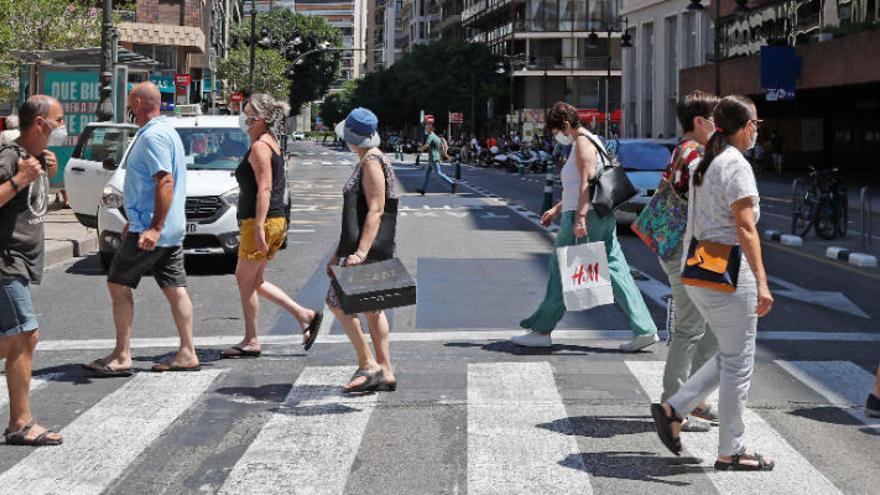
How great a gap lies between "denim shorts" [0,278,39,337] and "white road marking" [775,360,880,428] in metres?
4.42

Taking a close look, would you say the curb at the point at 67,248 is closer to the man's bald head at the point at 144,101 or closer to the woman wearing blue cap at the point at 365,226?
the man's bald head at the point at 144,101

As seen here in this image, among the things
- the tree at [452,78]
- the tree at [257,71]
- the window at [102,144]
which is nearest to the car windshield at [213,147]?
the window at [102,144]

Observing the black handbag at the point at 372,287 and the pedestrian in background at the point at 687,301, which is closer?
the pedestrian in background at the point at 687,301

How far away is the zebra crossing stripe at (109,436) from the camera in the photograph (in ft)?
20.2

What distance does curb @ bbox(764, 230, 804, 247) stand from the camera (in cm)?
2097

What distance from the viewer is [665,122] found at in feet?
221

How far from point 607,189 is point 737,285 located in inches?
137

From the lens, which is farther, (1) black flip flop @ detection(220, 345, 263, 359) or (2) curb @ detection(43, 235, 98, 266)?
(2) curb @ detection(43, 235, 98, 266)

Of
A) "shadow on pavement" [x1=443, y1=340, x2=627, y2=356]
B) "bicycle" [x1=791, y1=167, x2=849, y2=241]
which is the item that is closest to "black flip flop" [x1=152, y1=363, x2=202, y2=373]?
"shadow on pavement" [x1=443, y1=340, x2=627, y2=356]

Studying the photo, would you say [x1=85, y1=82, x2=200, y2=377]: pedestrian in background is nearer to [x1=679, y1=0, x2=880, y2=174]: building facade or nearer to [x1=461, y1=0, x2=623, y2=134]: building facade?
[x1=679, y1=0, x2=880, y2=174]: building facade

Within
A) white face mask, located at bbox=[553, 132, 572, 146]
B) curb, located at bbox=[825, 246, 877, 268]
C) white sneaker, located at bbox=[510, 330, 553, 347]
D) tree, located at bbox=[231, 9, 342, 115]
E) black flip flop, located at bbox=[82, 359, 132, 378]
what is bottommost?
black flip flop, located at bbox=[82, 359, 132, 378]

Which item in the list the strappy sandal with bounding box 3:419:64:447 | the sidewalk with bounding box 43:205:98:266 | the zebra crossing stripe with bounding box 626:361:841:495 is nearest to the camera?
the zebra crossing stripe with bounding box 626:361:841:495

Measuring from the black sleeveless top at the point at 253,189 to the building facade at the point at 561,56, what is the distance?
8491cm

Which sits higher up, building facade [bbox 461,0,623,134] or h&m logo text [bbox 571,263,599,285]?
building facade [bbox 461,0,623,134]
